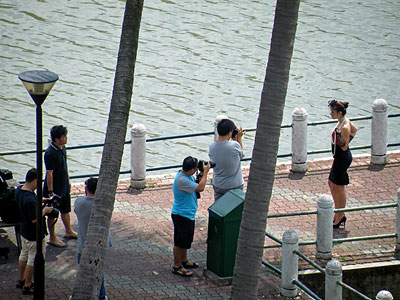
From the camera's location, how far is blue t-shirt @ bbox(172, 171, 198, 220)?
41.9 ft

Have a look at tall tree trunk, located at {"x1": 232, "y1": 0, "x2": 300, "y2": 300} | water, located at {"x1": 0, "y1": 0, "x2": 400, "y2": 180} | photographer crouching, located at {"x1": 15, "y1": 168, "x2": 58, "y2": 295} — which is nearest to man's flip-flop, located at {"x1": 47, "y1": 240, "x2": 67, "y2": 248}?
photographer crouching, located at {"x1": 15, "y1": 168, "x2": 58, "y2": 295}

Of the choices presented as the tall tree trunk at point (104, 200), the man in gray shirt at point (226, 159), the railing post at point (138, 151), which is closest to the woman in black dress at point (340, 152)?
the man in gray shirt at point (226, 159)

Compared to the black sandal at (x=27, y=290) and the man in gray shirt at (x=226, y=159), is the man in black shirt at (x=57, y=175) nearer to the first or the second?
the black sandal at (x=27, y=290)

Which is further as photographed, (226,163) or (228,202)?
(226,163)

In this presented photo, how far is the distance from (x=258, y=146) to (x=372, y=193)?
23.1ft

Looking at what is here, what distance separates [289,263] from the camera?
12.8 m

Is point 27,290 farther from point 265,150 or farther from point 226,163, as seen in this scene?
point 265,150

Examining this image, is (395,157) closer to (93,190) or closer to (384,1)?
(93,190)

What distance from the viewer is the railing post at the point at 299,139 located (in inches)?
682

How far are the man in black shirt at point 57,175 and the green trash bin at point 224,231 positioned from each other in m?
2.37

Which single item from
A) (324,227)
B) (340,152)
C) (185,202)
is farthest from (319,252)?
(185,202)

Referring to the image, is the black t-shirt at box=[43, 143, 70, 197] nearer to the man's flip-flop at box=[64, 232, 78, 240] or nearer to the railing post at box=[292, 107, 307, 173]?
the man's flip-flop at box=[64, 232, 78, 240]

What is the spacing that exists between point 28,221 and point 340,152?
509cm

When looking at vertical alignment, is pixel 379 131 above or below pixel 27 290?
above
